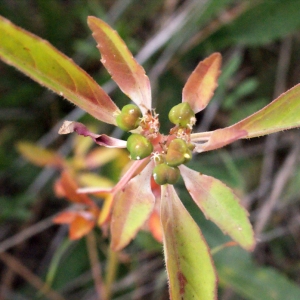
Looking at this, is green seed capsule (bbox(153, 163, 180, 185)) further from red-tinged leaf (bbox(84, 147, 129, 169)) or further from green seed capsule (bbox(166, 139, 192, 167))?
red-tinged leaf (bbox(84, 147, 129, 169))

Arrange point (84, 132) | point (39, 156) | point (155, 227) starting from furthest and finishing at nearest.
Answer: point (39, 156) < point (155, 227) < point (84, 132)

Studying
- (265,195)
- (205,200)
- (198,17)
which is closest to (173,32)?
(198,17)

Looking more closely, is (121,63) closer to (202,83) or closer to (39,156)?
(202,83)

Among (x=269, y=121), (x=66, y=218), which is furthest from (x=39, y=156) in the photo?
(x=269, y=121)

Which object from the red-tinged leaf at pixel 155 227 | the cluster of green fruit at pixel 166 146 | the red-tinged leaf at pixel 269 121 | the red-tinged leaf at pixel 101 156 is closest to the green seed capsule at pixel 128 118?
the cluster of green fruit at pixel 166 146

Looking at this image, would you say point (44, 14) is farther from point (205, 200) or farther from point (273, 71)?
point (205, 200)

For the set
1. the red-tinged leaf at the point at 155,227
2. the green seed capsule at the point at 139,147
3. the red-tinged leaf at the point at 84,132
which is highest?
the red-tinged leaf at the point at 84,132

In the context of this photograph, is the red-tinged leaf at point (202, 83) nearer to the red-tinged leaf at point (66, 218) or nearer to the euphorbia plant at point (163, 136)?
the euphorbia plant at point (163, 136)

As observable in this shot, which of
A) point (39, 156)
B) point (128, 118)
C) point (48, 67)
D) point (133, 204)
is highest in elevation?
point (48, 67)
